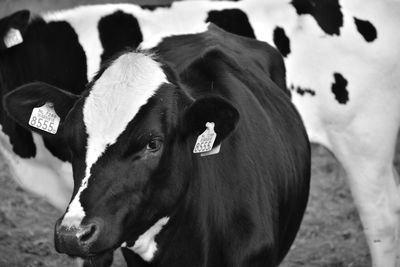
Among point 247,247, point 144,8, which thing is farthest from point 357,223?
point 247,247

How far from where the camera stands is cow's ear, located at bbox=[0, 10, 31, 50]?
492 cm

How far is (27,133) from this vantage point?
16.5 feet

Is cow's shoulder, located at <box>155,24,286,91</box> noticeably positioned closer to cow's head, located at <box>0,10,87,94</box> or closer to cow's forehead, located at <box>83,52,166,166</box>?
cow's forehead, located at <box>83,52,166,166</box>

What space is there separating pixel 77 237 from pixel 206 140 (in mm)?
637

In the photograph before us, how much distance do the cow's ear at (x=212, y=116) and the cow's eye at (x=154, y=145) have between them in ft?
0.55

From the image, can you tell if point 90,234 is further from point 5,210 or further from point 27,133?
point 5,210

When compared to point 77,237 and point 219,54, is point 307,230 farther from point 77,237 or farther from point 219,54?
point 77,237

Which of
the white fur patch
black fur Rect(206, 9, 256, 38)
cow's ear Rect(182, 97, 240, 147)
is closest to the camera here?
cow's ear Rect(182, 97, 240, 147)

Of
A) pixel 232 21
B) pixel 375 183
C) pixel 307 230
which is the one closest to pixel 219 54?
pixel 232 21

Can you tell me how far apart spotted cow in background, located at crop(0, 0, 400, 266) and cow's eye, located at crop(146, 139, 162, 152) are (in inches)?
80.3

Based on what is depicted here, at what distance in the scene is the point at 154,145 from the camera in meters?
3.09

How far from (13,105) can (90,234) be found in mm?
748

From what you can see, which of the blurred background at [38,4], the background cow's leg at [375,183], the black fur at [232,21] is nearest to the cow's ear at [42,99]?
the black fur at [232,21]

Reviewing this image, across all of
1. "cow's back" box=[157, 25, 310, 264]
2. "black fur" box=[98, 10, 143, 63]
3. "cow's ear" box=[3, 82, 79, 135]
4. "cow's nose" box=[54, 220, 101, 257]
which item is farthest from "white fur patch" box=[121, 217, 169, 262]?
"black fur" box=[98, 10, 143, 63]
